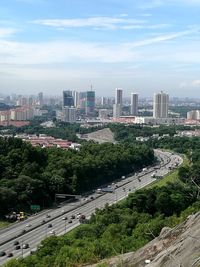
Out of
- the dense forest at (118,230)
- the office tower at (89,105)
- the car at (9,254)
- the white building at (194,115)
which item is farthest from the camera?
the office tower at (89,105)

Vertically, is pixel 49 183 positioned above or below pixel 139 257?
below

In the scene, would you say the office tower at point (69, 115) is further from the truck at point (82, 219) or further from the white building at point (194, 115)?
the truck at point (82, 219)

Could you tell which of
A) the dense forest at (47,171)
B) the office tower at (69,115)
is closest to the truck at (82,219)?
the dense forest at (47,171)

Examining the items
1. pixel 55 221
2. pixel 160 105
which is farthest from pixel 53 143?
pixel 160 105

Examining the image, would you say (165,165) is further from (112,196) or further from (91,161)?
(112,196)

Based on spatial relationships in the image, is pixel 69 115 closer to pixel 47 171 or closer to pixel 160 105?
pixel 160 105

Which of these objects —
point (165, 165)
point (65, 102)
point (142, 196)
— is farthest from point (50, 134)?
point (65, 102)
